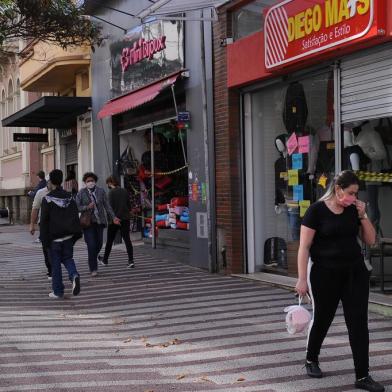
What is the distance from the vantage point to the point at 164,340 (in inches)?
262

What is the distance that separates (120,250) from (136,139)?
276 cm

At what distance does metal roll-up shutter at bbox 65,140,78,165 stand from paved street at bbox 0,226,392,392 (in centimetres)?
938

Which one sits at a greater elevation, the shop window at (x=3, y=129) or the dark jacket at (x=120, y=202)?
the shop window at (x=3, y=129)

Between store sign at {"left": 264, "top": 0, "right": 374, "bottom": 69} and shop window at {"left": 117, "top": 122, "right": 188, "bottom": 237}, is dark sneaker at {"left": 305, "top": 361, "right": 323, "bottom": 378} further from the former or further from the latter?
shop window at {"left": 117, "top": 122, "right": 188, "bottom": 237}

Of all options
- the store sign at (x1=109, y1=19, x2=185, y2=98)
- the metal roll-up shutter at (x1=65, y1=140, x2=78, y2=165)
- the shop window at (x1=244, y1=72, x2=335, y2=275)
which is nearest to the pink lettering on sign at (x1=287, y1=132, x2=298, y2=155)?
the shop window at (x1=244, y1=72, x2=335, y2=275)

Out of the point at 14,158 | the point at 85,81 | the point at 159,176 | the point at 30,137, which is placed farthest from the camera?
the point at 14,158

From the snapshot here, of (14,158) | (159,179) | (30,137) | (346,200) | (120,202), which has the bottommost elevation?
(120,202)

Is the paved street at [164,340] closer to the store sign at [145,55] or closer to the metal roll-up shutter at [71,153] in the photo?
the store sign at [145,55]

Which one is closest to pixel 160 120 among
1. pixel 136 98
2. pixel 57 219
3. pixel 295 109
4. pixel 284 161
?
pixel 136 98

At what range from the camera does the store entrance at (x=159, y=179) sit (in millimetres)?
13406

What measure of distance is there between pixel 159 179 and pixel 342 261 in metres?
9.82

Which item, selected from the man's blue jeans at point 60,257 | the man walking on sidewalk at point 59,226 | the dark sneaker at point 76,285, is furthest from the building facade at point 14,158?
the dark sneaker at point 76,285

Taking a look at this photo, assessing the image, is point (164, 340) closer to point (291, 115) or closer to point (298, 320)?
point (298, 320)

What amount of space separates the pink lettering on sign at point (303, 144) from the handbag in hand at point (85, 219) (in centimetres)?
359
